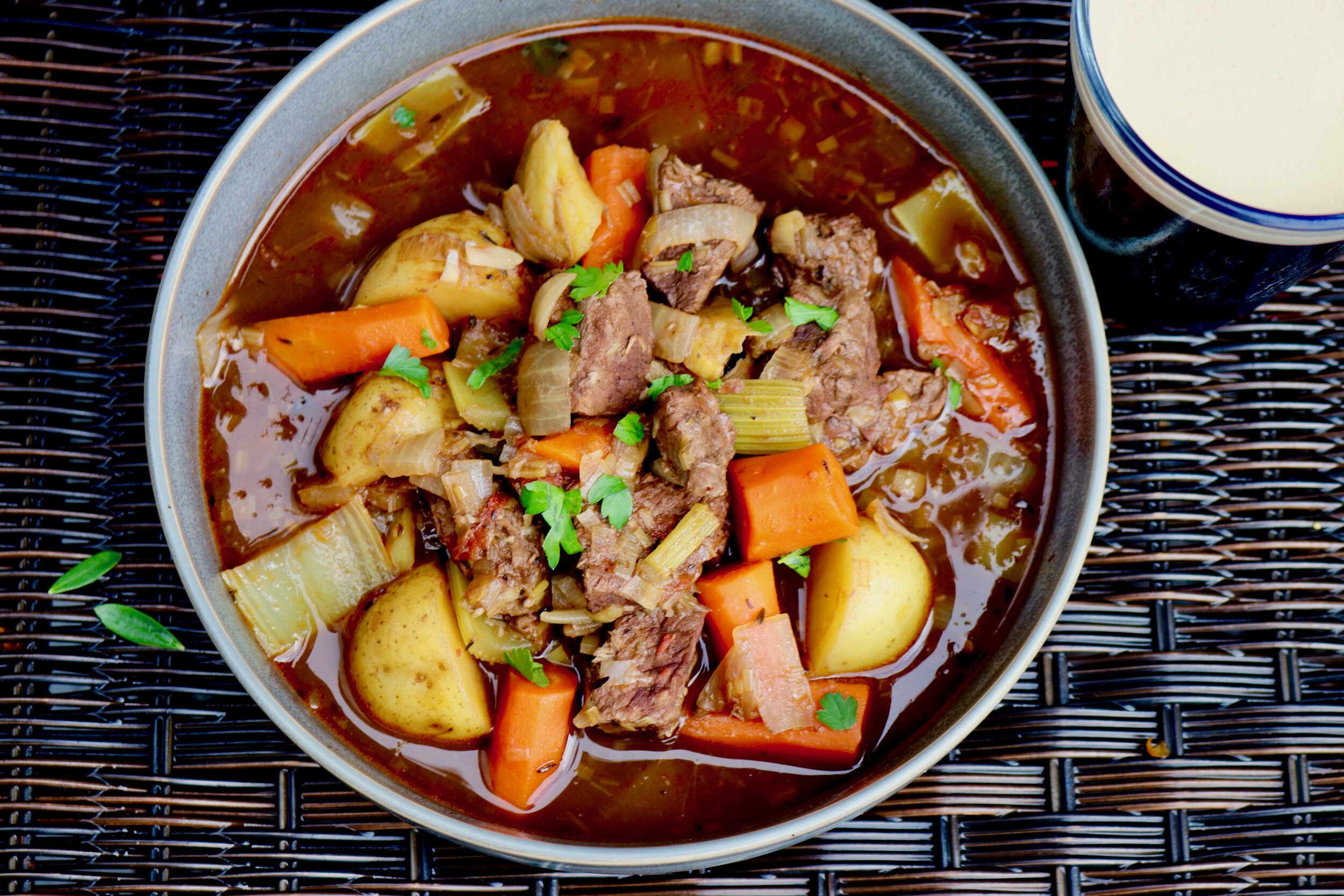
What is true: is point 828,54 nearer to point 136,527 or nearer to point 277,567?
point 277,567

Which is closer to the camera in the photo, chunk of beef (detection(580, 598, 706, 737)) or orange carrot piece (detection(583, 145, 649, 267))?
chunk of beef (detection(580, 598, 706, 737))

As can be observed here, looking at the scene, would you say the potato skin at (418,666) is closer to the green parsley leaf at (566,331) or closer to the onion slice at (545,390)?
the onion slice at (545,390)

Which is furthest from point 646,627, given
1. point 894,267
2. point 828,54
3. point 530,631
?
point 828,54

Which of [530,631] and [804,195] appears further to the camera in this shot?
[804,195]

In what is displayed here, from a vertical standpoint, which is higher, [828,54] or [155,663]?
[828,54]

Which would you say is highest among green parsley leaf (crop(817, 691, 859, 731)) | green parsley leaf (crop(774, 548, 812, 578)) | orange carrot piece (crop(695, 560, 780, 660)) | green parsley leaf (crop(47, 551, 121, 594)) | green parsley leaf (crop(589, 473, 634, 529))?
green parsley leaf (crop(589, 473, 634, 529))

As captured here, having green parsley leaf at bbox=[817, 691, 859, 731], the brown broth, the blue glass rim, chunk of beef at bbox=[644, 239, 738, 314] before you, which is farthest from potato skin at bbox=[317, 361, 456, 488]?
the blue glass rim

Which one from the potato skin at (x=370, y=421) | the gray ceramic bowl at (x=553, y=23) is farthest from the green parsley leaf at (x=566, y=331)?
the gray ceramic bowl at (x=553, y=23)

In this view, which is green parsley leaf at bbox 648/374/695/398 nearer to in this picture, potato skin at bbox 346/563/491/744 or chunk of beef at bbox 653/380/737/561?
chunk of beef at bbox 653/380/737/561
